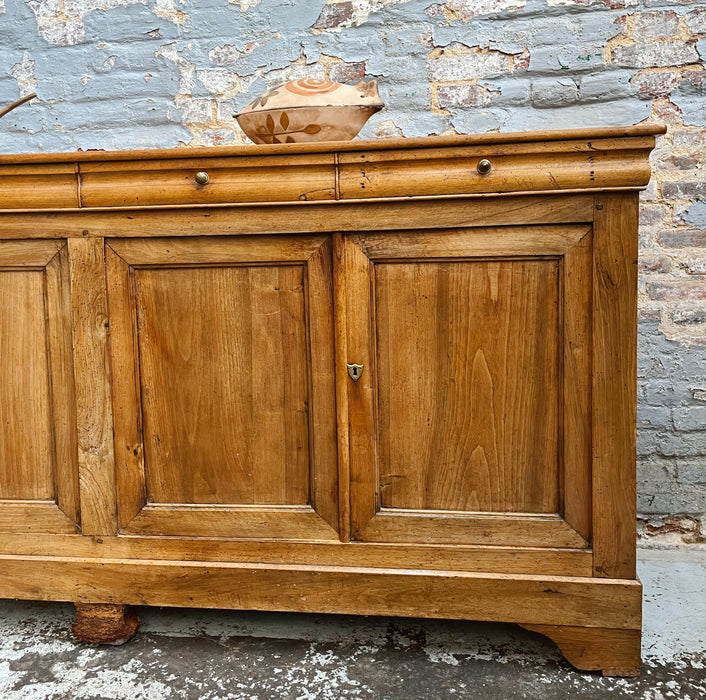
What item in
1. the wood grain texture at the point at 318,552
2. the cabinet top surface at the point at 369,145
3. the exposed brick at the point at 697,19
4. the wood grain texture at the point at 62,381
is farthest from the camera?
the exposed brick at the point at 697,19

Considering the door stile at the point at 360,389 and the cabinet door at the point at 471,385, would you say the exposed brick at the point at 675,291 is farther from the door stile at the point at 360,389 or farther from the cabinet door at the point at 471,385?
the door stile at the point at 360,389

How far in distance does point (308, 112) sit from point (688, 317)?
1422 mm

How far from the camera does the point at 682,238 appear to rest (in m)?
2.17

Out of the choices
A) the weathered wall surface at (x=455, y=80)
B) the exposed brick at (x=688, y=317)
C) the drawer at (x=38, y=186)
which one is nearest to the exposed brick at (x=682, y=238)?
the weathered wall surface at (x=455, y=80)

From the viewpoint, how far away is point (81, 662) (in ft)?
5.24

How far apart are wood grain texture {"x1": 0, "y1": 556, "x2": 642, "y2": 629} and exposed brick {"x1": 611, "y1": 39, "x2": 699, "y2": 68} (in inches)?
64.0

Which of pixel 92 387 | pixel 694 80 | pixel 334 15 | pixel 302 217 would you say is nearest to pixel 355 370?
pixel 302 217

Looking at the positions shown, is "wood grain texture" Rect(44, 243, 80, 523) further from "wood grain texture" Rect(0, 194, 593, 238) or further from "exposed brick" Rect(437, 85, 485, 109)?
"exposed brick" Rect(437, 85, 485, 109)

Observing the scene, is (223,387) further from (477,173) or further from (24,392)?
(477,173)

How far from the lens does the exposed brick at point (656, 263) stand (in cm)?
219

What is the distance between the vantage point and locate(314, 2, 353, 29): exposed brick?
89.8 inches

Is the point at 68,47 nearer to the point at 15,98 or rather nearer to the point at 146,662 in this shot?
the point at 15,98

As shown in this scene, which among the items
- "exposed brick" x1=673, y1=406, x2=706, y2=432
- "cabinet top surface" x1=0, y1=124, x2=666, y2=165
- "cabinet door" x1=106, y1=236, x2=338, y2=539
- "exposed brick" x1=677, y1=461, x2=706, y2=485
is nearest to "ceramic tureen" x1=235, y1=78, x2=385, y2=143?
"cabinet top surface" x1=0, y1=124, x2=666, y2=165

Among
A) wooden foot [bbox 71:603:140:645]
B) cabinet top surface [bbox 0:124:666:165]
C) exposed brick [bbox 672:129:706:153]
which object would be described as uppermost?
exposed brick [bbox 672:129:706:153]
